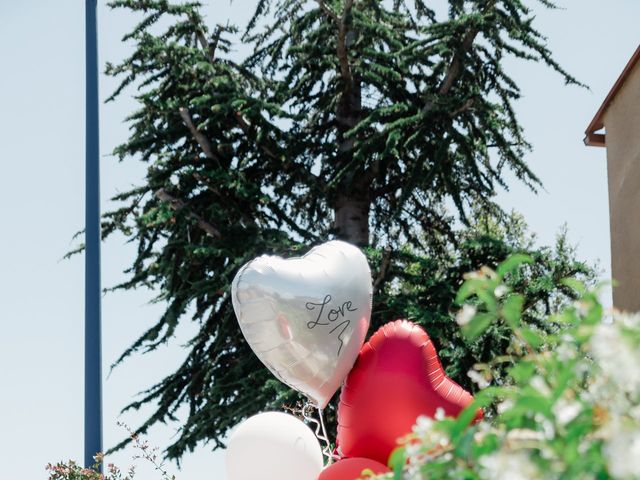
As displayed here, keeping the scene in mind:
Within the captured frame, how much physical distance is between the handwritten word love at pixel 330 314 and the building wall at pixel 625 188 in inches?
139

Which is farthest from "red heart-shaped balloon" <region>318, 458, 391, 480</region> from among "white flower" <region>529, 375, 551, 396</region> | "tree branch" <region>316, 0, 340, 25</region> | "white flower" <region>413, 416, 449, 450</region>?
"tree branch" <region>316, 0, 340, 25</region>

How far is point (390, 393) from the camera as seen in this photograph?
600 centimetres

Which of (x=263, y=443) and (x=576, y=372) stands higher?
(x=263, y=443)

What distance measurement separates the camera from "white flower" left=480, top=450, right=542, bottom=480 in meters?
1.93

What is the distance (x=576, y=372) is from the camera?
2.16 meters

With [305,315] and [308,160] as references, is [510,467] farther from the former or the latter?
[308,160]

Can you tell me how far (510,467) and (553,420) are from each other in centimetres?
19

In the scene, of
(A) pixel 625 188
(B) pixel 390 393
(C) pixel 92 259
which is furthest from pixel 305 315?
(A) pixel 625 188

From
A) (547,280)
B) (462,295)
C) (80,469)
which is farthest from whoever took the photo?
(547,280)

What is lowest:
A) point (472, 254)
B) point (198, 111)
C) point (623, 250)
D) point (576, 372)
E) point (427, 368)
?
point (576, 372)

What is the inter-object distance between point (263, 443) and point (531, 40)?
8.50 meters

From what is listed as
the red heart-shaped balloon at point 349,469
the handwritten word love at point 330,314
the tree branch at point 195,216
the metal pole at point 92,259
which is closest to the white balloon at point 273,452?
the red heart-shaped balloon at point 349,469

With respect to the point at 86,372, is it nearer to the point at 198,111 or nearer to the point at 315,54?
the point at 198,111

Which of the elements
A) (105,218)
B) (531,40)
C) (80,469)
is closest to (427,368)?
(80,469)
